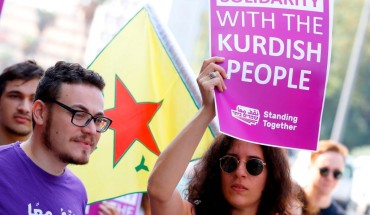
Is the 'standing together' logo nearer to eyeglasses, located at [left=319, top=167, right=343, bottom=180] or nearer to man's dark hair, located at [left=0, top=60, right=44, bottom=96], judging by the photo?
man's dark hair, located at [left=0, top=60, right=44, bottom=96]

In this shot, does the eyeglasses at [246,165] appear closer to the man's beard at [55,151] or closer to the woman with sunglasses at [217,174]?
the woman with sunglasses at [217,174]

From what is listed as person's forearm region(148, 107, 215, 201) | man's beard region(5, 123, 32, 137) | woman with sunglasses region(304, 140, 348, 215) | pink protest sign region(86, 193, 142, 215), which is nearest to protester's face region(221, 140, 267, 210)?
person's forearm region(148, 107, 215, 201)

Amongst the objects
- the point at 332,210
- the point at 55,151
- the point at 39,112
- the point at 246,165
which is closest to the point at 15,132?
the point at 39,112

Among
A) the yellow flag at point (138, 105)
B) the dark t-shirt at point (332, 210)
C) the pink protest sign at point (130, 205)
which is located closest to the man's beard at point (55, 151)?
the yellow flag at point (138, 105)

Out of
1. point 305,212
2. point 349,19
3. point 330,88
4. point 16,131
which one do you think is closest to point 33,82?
point 16,131

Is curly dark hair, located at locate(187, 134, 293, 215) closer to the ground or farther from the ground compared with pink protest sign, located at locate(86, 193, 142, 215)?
farther from the ground

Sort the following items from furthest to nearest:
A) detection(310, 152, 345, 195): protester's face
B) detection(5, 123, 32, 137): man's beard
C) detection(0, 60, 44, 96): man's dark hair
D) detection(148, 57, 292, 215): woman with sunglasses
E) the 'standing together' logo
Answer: detection(310, 152, 345, 195): protester's face
detection(0, 60, 44, 96): man's dark hair
detection(5, 123, 32, 137): man's beard
the 'standing together' logo
detection(148, 57, 292, 215): woman with sunglasses

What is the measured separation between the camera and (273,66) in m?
3.47

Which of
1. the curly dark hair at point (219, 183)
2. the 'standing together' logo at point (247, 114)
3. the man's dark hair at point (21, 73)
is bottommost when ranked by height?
the curly dark hair at point (219, 183)

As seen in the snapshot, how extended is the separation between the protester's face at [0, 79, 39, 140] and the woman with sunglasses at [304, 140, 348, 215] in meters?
2.28

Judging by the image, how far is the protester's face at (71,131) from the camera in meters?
3.34

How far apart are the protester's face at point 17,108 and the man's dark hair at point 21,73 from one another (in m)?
0.02

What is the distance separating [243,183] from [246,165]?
0.28ft

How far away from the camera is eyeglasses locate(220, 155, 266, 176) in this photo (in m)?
3.55
